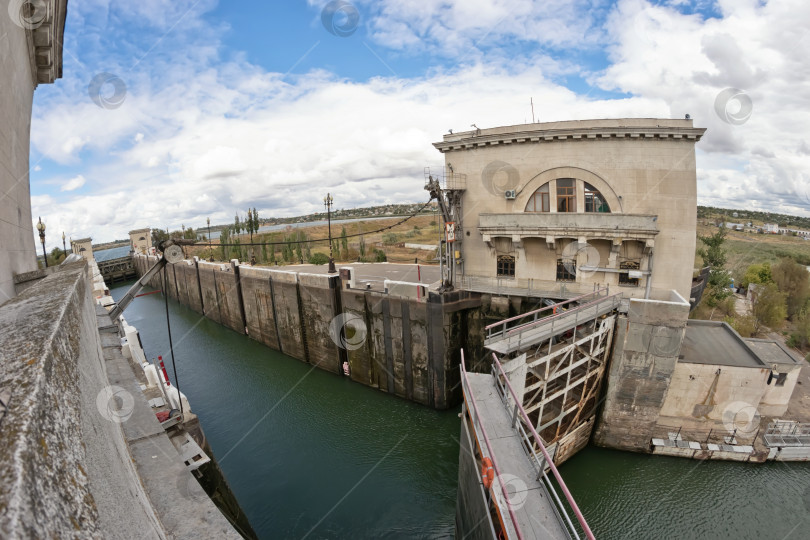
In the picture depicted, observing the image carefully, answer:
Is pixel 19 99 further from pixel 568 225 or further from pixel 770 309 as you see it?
pixel 770 309

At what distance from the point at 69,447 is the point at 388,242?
68221 millimetres

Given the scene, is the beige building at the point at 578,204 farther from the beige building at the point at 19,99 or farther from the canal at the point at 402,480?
the beige building at the point at 19,99

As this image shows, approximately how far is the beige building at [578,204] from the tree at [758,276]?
27293mm

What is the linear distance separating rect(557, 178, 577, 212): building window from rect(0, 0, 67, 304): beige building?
55.1 ft

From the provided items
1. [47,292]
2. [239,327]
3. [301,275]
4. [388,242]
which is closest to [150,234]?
[388,242]

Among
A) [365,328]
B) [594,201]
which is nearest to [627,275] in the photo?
[594,201]

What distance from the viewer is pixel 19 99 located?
6.42 meters

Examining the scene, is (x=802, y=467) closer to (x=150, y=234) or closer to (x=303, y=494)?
(x=303, y=494)

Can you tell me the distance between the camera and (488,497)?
6602 millimetres

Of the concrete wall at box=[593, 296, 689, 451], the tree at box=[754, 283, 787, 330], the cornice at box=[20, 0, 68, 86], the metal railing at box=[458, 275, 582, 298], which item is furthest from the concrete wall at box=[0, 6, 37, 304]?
the tree at box=[754, 283, 787, 330]

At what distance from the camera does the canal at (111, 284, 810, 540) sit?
1170 cm

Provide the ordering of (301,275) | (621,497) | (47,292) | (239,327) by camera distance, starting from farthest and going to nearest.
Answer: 1. (239,327)
2. (301,275)
3. (621,497)
4. (47,292)

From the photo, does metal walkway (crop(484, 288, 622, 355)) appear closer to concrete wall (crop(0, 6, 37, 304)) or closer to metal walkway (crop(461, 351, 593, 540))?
metal walkway (crop(461, 351, 593, 540))

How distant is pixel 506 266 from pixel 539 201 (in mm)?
3426
